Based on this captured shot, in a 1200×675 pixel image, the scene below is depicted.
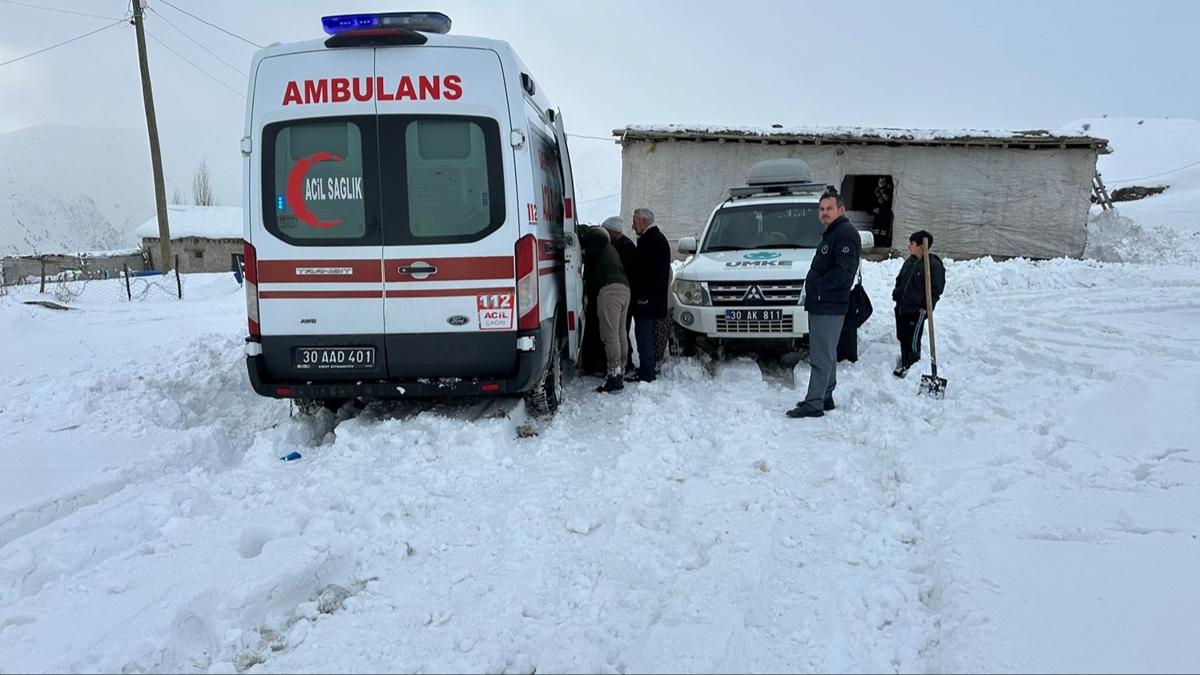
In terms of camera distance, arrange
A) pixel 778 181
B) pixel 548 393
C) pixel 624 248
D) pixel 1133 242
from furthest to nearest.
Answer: pixel 1133 242 < pixel 778 181 < pixel 624 248 < pixel 548 393

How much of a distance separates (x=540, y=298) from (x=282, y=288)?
185 cm

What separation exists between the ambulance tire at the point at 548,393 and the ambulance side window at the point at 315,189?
1.76m

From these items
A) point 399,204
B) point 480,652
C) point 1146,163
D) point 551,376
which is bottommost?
point 480,652

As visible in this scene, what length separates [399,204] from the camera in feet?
15.6

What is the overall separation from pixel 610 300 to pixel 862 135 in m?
13.1

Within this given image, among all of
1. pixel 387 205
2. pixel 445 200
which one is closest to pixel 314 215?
pixel 387 205

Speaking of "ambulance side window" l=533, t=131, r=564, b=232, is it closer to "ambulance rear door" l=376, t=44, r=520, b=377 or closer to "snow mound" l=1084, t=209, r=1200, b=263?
"ambulance rear door" l=376, t=44, r=520, b=377

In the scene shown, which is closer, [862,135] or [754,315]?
[754,315]

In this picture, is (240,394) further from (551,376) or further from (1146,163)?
(1146,163)

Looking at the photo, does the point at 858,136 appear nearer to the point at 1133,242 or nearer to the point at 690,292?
the point at 1133,242

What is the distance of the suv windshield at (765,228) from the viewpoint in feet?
26.4

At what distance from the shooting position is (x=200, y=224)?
37.3 meters

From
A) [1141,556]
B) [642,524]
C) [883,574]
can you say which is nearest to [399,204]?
[642,524]

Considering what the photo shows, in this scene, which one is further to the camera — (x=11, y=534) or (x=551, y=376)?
(x=551, y=376)
